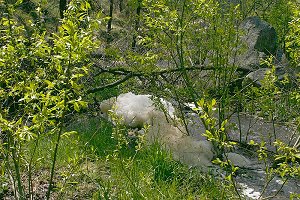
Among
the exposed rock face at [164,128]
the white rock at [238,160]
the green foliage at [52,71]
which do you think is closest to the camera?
the green foliage at [52,71]

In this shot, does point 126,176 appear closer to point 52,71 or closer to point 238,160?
point 52,71

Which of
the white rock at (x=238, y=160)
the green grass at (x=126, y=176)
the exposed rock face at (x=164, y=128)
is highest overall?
the green grass at (x=126, y=176)

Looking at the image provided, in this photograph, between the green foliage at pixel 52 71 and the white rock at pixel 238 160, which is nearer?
the green foliage at pixel 52 71

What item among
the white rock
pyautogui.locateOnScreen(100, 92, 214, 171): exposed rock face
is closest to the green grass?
pyautogui.locateOnScreen(100, 92, 214, 171): exposed rock face

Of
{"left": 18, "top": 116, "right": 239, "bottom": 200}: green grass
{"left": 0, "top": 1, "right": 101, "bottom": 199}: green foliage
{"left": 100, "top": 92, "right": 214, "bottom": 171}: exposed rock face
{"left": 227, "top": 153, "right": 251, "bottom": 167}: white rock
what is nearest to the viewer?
{"left": 0, "top": 1, "right": 101, "bottom": 199}: green foliage

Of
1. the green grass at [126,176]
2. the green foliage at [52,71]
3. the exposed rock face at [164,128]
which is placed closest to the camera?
the green foliage at [52,71]

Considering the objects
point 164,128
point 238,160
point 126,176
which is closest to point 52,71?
point 126,176

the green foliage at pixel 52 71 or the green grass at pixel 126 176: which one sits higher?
the green foliage at pixel 52 71

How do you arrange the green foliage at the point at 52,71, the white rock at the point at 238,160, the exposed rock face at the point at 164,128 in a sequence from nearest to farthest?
1. the green foliage at the point at 52,71
2. the exposed rock face at the point at 164,128
3. the white rock at the point at 238,160

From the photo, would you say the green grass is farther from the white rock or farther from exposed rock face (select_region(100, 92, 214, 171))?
the white rock

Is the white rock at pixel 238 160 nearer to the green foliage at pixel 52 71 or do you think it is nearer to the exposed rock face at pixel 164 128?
the exposed rock face at pixel 164 128

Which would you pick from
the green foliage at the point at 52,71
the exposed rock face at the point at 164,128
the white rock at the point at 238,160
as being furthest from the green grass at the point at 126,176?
the white rock at the point at 238,160

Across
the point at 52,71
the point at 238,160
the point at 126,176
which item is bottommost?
the point at 238,160

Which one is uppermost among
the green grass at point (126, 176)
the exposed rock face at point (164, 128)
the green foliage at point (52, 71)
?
the green foliage at point (52, 71)
